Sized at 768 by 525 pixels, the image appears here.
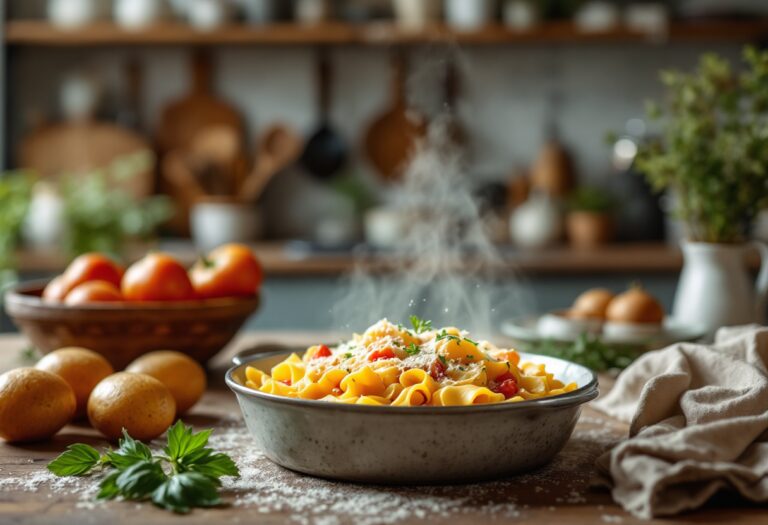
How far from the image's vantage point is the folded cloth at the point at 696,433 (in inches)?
35.7

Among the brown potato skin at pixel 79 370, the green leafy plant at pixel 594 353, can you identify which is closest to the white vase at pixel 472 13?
the green leafy plant at pixel 594 353

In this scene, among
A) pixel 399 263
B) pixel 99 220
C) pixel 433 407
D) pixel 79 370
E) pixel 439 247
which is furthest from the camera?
pixel 399 263

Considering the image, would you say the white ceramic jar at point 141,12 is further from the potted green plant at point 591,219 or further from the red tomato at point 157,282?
the red tomato at point 157,282

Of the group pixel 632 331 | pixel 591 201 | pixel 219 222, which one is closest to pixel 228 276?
pixel 632 331

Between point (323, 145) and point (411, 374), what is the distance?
9.62 feet

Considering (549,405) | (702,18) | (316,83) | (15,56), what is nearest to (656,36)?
(702,18)

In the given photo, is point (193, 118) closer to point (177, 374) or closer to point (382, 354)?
point (177, 374)

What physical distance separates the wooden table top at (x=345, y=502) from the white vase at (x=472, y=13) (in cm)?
265

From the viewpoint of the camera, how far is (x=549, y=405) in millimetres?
946

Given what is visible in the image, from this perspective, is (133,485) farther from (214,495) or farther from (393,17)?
(393,17)

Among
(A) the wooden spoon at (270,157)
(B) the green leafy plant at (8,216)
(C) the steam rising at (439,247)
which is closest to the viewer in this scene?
(B) the green leafy plant at (8,216)

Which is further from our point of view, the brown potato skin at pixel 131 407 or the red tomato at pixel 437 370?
the brown potato skin at pixel 131 407

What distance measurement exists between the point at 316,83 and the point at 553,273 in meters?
1.32

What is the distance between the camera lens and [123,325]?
4.74 feet
